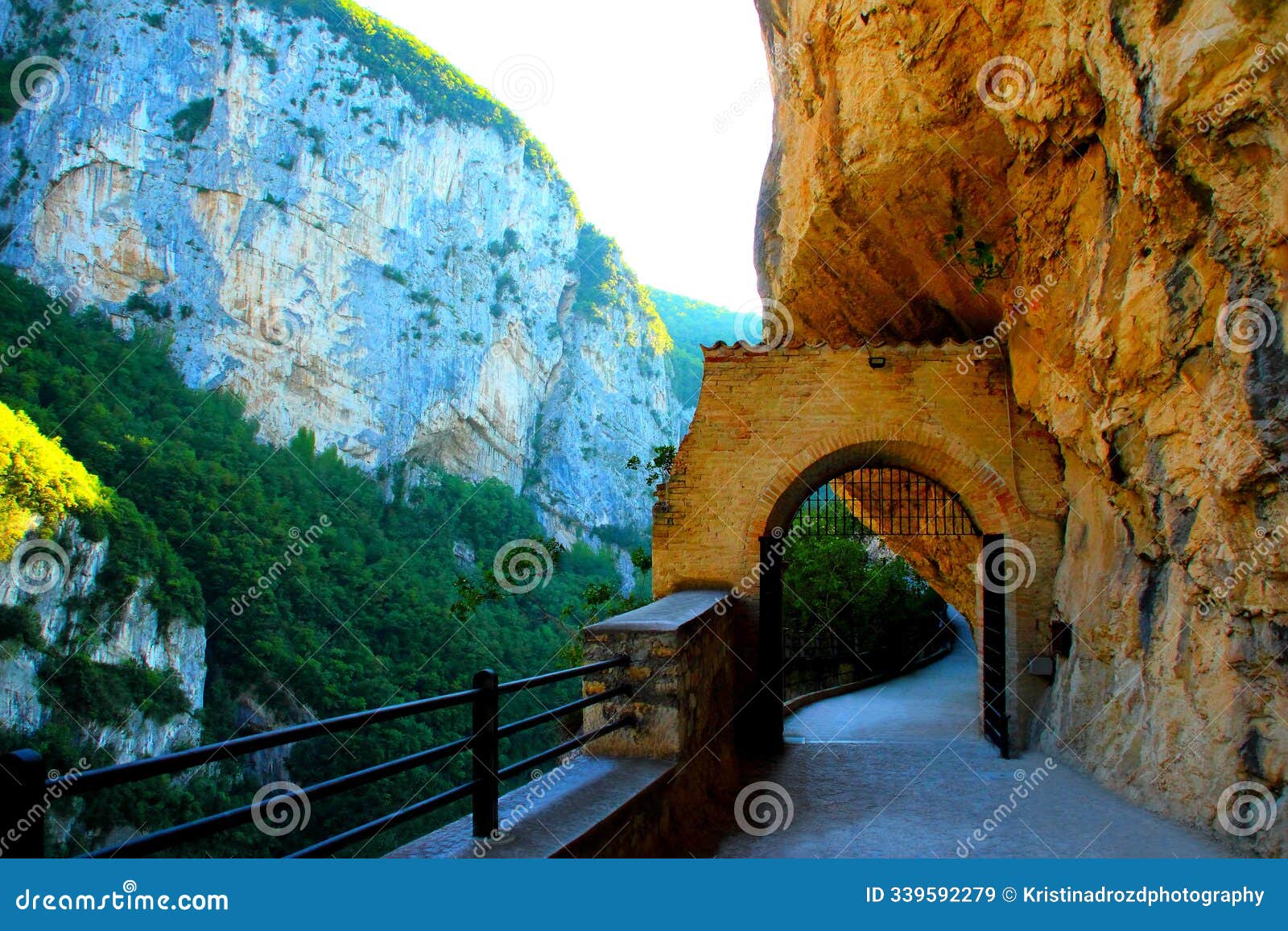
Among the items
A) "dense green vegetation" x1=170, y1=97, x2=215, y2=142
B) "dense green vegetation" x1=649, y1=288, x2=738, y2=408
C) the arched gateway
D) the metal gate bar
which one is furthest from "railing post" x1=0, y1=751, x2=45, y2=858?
"dense green vegetation" x1=649, y1=288, x2=738, y2=408

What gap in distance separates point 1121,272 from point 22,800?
631 centimetres

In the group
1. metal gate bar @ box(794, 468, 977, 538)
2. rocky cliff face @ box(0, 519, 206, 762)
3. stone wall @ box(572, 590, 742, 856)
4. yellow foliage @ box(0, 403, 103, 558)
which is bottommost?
rocky cliff face @ box(0, 519, 206, 762)

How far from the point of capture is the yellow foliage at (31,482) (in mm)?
28016

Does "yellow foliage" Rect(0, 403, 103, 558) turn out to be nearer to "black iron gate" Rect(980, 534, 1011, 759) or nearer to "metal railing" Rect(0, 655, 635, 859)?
"black iron gate" Rect(980, 534, 1011, 759)

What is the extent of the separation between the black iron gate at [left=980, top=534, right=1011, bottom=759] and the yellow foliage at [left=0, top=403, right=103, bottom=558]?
31.5 m

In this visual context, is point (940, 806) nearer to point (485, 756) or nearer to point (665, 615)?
point (665, 615)

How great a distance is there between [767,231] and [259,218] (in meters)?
52.8

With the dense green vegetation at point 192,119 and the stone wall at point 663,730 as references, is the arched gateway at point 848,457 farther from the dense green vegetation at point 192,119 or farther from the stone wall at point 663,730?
the dense green vegetation at point 192,119

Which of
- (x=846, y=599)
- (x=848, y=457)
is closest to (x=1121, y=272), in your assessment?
(x=848, y=457)

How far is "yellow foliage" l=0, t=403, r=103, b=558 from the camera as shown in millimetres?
28016

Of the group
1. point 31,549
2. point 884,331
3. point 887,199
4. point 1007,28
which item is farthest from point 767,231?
point 31,549

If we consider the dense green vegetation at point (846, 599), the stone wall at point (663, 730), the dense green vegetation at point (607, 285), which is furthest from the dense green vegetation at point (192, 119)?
the stone wall at point (663, 730)

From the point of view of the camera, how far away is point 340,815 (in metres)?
29.4

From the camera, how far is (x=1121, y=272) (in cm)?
550
